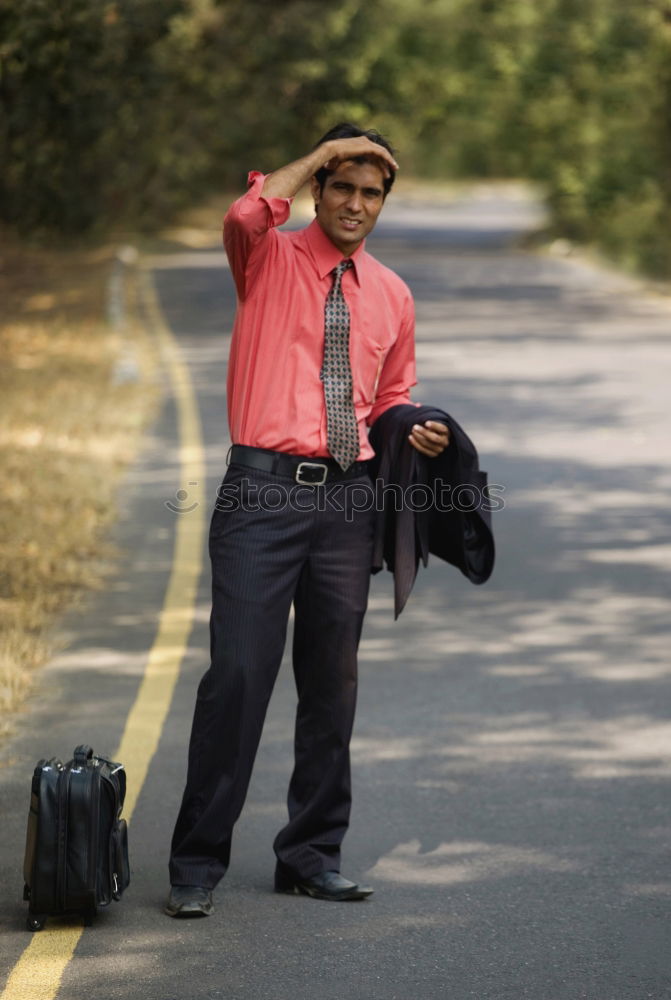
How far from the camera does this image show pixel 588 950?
4.83 metres

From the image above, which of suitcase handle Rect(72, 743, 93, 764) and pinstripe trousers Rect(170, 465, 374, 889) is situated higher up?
pinstripe trousers Rect(170, 465, 374, 889)

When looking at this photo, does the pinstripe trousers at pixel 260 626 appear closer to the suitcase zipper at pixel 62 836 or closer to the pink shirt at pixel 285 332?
the pink shirt at pixel 285 332

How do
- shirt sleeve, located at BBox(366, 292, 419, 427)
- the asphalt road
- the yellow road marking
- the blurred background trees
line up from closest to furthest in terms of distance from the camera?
the yellow road marking → the asphalt road → shirt sleeve, located at BBox(366, 292, 419, 427) → the blurred background trees

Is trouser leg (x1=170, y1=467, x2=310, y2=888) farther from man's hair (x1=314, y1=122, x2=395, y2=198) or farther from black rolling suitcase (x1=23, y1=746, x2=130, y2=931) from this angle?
man's hair (x1=314, y1=122, x2=395, y2=198)

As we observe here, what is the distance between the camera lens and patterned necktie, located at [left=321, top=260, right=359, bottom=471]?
503 centimetres

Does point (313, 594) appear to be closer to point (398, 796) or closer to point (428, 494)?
point (428, 494)

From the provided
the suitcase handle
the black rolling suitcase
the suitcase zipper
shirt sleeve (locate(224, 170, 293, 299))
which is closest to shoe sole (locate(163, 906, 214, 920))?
the black rolling suitcase

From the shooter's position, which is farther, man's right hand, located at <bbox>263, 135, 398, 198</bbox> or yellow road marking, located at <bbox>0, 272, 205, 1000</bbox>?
man's right hand, located at <bbox>263, 135, 398, 198</bbox>

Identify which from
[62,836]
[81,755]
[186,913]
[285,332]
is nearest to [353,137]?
[285,332]

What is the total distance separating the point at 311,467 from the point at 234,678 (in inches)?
23.1

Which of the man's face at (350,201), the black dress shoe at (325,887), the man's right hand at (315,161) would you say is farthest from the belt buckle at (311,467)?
the black dress shoe at (325,887)

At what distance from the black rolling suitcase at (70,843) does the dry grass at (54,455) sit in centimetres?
194

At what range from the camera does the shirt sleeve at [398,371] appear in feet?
17.4

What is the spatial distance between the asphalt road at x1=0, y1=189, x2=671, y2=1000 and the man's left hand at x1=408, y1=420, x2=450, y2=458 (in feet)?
4.02
